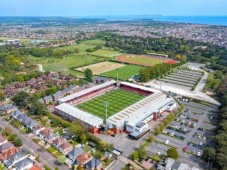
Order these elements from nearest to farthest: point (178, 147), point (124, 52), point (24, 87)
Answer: point (178, 147)
point (24, 87)
point (124, 52)

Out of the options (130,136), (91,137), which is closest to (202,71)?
(130,136)

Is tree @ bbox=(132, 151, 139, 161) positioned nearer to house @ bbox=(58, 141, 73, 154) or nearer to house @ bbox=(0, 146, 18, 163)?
house @ bbox=(58, 141, 73, 154)

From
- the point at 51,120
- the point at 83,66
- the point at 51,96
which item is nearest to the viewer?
the point at 51,120

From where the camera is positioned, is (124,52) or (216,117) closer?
(216,117)

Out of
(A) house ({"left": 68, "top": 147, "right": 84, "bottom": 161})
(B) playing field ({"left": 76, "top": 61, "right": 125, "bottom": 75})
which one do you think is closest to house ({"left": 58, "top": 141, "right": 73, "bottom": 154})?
(A) house ({"left": 68, "top": 147, "right": 84, "bottom": 161})

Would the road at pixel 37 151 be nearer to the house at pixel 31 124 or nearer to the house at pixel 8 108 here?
the house at pixel 31 124

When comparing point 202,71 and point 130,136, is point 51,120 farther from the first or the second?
point 202,71

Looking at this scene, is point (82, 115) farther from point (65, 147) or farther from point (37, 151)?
point (37, 151)
